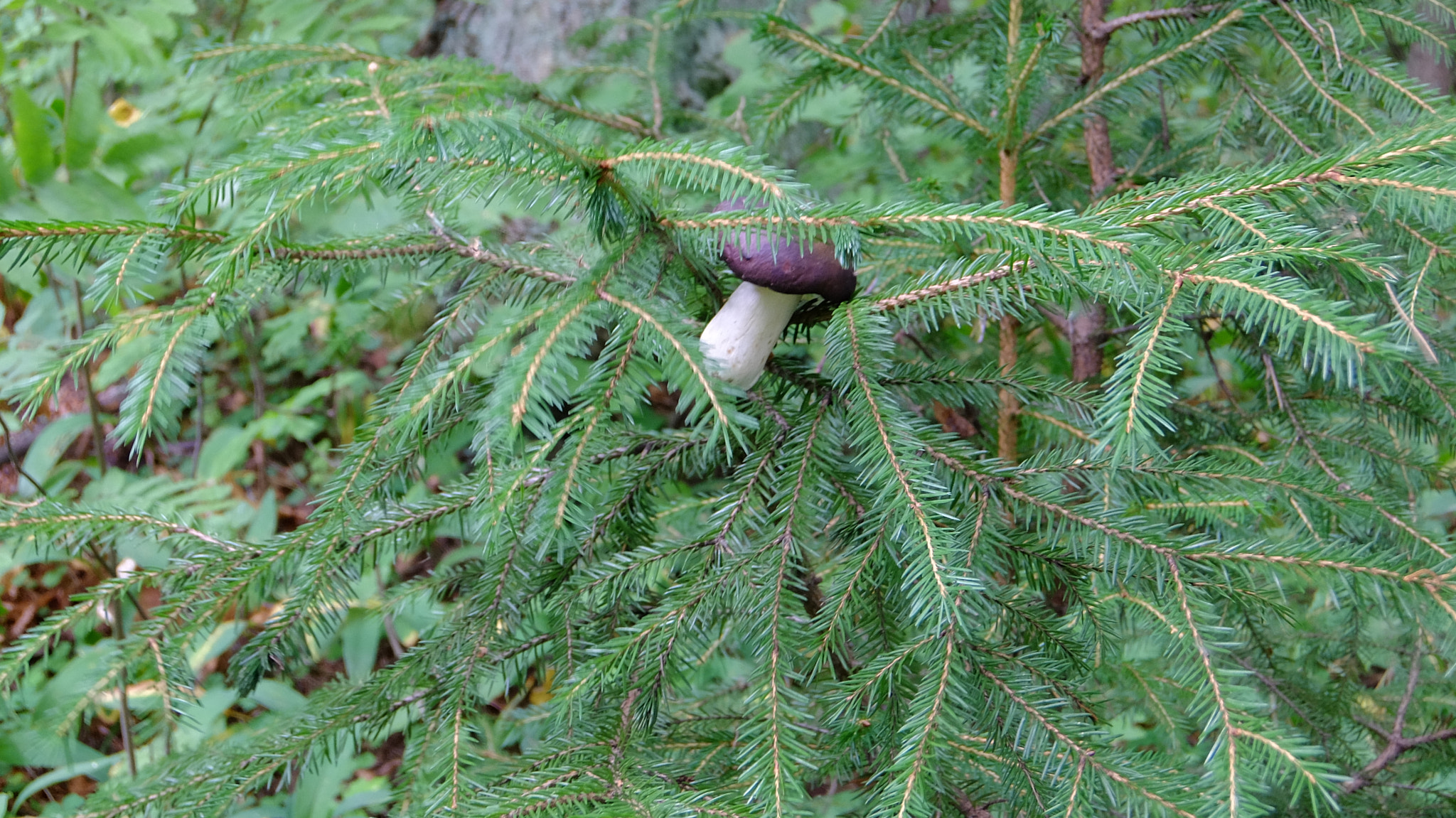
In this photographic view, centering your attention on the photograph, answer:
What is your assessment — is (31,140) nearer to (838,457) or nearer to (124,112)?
(838,457)

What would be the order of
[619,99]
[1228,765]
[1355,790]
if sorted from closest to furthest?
[1228,765] < [1355,790] < [619,99]

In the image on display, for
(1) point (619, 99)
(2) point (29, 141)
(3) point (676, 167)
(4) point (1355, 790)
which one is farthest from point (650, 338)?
(1) point (619, 99)

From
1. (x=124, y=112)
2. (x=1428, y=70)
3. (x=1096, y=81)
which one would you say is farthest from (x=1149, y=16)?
(x=124, y=112)

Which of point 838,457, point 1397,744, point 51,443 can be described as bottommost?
point 51,443

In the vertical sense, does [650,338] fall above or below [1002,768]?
above

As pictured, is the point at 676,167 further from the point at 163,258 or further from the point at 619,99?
the point at 619,99

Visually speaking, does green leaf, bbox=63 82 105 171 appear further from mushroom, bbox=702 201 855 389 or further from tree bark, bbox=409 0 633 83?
mushroom, bbox=702 201 855 389

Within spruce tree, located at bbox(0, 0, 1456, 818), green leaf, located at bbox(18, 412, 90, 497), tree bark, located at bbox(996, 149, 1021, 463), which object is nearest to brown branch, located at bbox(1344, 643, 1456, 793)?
spruce tree, located at bbox(0, 0, 1456, 818)
